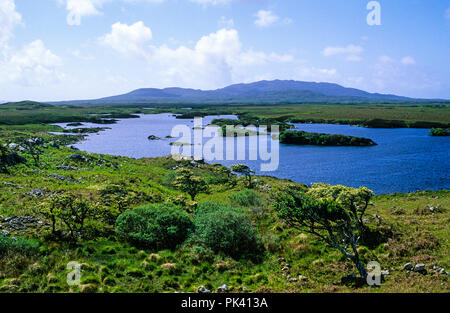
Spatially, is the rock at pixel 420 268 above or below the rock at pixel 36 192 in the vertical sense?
below

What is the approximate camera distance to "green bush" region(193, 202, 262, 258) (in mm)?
20172

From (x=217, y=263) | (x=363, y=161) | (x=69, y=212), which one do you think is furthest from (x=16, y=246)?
(x=363, y=161)

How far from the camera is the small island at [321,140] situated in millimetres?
97938

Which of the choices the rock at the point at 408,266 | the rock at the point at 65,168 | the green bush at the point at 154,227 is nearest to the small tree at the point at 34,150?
the rock at the point at 65,168

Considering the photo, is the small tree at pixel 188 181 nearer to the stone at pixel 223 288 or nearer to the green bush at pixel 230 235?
the green bush at pixel 230 235

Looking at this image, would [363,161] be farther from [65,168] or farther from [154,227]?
[154,227]

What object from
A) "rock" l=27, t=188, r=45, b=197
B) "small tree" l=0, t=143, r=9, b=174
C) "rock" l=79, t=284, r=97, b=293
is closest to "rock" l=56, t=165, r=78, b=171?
"small tree" l=0, t=143, r=9, b=174

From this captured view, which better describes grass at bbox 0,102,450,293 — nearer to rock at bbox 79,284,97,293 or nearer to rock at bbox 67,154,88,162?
rock at bbox 79,284,97,293

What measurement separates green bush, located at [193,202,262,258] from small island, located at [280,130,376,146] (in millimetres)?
84677

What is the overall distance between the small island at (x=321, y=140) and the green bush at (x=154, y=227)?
85.9m

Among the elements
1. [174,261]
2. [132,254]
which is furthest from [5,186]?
[174,261]
